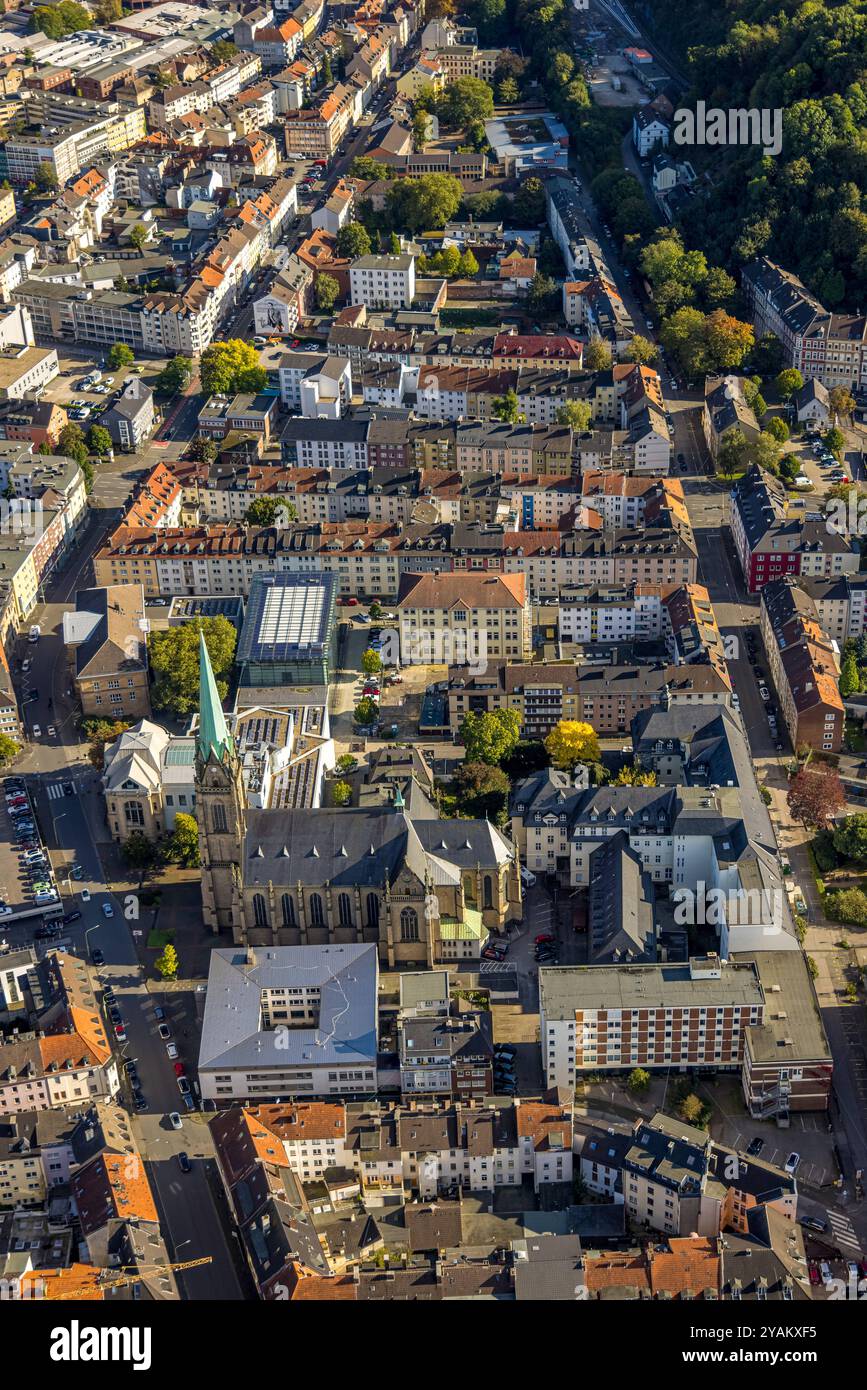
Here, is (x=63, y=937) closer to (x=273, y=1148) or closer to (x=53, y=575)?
(x=273, y=1148)

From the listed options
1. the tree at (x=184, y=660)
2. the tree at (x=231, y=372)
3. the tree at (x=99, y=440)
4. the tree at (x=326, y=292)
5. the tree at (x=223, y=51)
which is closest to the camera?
the tree at (x=184, y=660)

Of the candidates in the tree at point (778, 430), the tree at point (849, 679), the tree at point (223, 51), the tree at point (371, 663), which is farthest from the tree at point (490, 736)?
the tree at point (223, 51)

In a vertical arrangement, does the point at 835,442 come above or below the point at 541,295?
below

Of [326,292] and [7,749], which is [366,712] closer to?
[7,749]

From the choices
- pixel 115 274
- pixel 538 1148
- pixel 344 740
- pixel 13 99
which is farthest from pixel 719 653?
pixel 13 99

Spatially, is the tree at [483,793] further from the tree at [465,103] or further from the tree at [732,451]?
the tree at [465,103]

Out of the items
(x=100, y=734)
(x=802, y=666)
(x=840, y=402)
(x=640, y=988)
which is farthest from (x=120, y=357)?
(x=640, y=988)

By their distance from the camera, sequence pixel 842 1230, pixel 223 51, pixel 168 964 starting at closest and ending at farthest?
pixel 842 1230 → pixel 168 964 → pixel 223 51
